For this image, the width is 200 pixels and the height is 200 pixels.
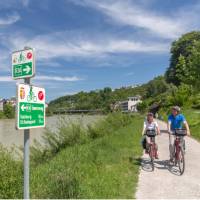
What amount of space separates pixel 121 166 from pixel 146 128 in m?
1.45

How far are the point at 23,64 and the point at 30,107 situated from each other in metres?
0.53

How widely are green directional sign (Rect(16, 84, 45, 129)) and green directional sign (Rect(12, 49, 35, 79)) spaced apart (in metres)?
0.18

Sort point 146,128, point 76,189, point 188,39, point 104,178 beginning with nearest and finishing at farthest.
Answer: point 76,189
point 104,178
point 146,128
point 188,39

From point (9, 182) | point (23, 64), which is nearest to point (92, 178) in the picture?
point (9, 182)

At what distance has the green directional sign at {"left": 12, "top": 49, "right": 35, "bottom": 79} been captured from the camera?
169 inches

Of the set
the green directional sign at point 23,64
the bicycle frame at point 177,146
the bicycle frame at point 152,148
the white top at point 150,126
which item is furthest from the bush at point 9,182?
the white top at point 150,126

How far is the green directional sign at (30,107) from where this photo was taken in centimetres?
410

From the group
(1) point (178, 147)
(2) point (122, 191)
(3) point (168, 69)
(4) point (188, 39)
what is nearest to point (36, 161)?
(1) point (178, 147)

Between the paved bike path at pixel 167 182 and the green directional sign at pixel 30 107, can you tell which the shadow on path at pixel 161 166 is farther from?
the green directional sign at pixel 30 107

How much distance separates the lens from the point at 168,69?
260ft

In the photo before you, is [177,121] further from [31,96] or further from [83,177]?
[31,96]

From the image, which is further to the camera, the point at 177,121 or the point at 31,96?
the point at 177,121

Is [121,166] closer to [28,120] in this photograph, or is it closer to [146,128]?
[146,128]

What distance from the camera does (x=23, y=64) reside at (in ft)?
14.3
